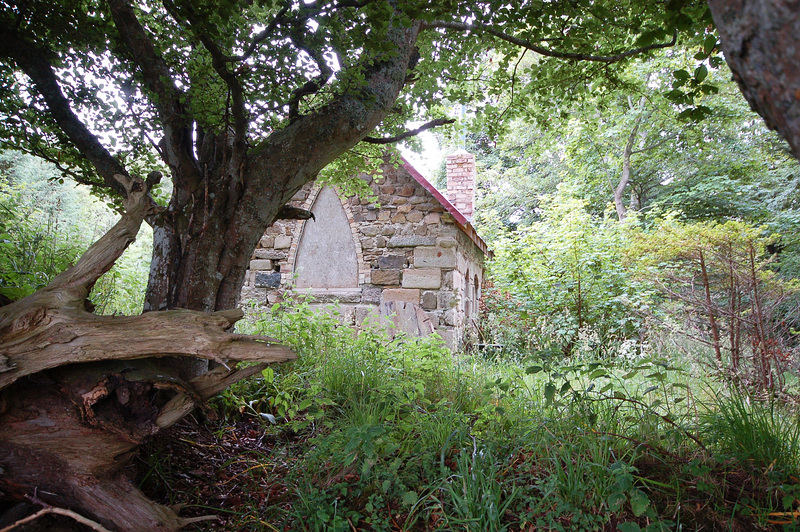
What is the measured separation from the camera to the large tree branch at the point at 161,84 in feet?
10.3

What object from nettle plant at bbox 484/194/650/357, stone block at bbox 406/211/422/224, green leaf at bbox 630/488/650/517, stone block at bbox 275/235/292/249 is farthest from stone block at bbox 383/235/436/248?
green leaf at bbox 630/488/650/517

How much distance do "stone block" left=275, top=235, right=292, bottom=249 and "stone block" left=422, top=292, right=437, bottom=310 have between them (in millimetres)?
2590

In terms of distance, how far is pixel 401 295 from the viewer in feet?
24.0

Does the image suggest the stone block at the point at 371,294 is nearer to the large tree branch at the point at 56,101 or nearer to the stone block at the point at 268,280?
the stone block at the point at 268,280

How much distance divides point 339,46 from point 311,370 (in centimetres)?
250

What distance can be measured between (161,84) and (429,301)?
15.9ft

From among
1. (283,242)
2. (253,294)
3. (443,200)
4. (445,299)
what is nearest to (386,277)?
(445,299)

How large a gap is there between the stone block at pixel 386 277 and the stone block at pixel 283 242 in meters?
1.69

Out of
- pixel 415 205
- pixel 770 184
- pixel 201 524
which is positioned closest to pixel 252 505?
pixel 201 524

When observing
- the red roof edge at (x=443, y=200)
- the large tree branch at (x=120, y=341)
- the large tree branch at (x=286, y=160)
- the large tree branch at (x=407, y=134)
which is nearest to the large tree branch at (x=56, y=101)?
the large tree branch at (x=286, y=160)

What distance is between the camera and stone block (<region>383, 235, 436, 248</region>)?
729 cm

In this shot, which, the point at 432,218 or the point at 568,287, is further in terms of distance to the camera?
the point at 568,287

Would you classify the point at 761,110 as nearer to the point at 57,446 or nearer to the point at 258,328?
the point at 57,446

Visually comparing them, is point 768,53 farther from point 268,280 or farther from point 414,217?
point 268,280
